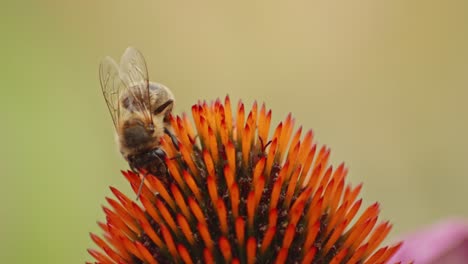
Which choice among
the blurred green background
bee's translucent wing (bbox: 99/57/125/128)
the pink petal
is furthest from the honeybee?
the blurred green background

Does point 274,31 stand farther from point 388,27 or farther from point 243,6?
point 388,27

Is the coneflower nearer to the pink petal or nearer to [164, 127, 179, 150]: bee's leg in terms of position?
[164, 127, 179, 150]: bee's leg

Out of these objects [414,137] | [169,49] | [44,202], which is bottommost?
[44,202]

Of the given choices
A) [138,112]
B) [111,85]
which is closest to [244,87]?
[111,85]

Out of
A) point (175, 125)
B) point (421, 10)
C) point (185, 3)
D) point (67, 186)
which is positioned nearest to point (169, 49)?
point (185, 3)

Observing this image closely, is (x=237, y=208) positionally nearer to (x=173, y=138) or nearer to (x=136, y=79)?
(x=173, y=138)

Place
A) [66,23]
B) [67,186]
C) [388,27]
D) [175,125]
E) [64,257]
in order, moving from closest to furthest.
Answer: [175,125]
[64,257]
[67,186]
[388,27]
[66,23]
